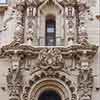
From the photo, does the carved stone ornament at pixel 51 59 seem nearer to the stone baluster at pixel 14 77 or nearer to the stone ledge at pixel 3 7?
the stone baluster at pixel 14 77

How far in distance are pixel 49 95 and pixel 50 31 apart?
2.87 metres

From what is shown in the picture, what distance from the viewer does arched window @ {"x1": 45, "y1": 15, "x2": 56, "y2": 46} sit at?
1852cm

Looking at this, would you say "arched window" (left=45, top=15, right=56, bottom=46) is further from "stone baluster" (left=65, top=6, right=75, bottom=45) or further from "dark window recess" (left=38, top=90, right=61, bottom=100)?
"dark window recess" (left=38, top=90, right=61, bottom=100)

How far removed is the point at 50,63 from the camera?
1752 cm

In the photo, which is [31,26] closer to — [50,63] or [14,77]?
[50,63]

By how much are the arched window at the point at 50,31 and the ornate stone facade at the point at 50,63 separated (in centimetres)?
50

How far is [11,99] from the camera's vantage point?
55.7 feet

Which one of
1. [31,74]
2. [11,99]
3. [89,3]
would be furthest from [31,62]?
[89,3]

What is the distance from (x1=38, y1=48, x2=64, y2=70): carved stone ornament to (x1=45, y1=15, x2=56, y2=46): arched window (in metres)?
0.86

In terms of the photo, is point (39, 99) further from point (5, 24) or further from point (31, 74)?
point (5, 24)

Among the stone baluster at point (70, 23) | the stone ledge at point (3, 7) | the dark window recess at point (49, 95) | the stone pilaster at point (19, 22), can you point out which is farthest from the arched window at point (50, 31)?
the dark window recess at point (49, 95)

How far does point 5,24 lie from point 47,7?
6.46 ft

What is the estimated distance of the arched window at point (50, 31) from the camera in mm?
18516

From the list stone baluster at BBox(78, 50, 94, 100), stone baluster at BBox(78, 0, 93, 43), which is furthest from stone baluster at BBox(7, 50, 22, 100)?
stone baluster at BBox(78, 0, 93, 43)
